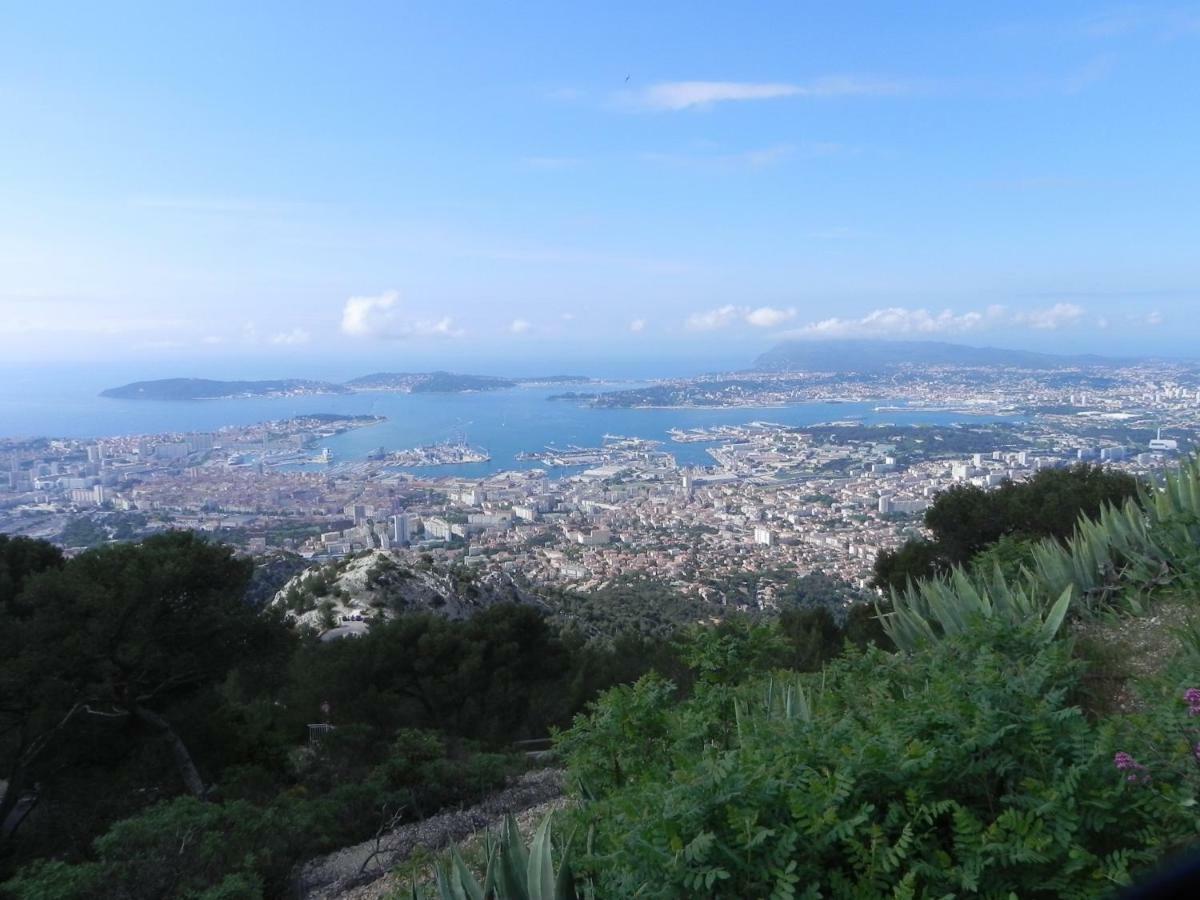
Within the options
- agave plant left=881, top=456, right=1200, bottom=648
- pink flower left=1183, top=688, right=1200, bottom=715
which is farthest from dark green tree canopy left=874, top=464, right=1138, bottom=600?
pink flower left=1183, top=688, right=1200, bottom=715

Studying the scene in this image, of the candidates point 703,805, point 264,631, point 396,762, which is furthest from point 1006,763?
point 264,631

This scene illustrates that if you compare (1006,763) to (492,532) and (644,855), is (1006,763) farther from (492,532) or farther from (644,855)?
(492,532)

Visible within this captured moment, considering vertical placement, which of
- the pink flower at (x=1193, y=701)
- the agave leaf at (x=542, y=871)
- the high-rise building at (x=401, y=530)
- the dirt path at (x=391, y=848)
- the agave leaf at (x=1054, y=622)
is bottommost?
the high-rise building at (x=401, y=530)

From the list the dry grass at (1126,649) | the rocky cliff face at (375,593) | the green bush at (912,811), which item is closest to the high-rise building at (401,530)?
the rocky cliff face at (375,593)

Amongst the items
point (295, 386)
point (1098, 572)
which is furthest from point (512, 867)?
point (295, 386)

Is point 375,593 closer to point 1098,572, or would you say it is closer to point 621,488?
point 1098,572

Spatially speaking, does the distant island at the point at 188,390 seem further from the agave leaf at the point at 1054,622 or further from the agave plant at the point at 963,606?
the agave leaf at the point at 1054,622

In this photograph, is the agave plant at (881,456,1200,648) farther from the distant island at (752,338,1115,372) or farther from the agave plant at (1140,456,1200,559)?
the distant island at (752,338,1115,372)
